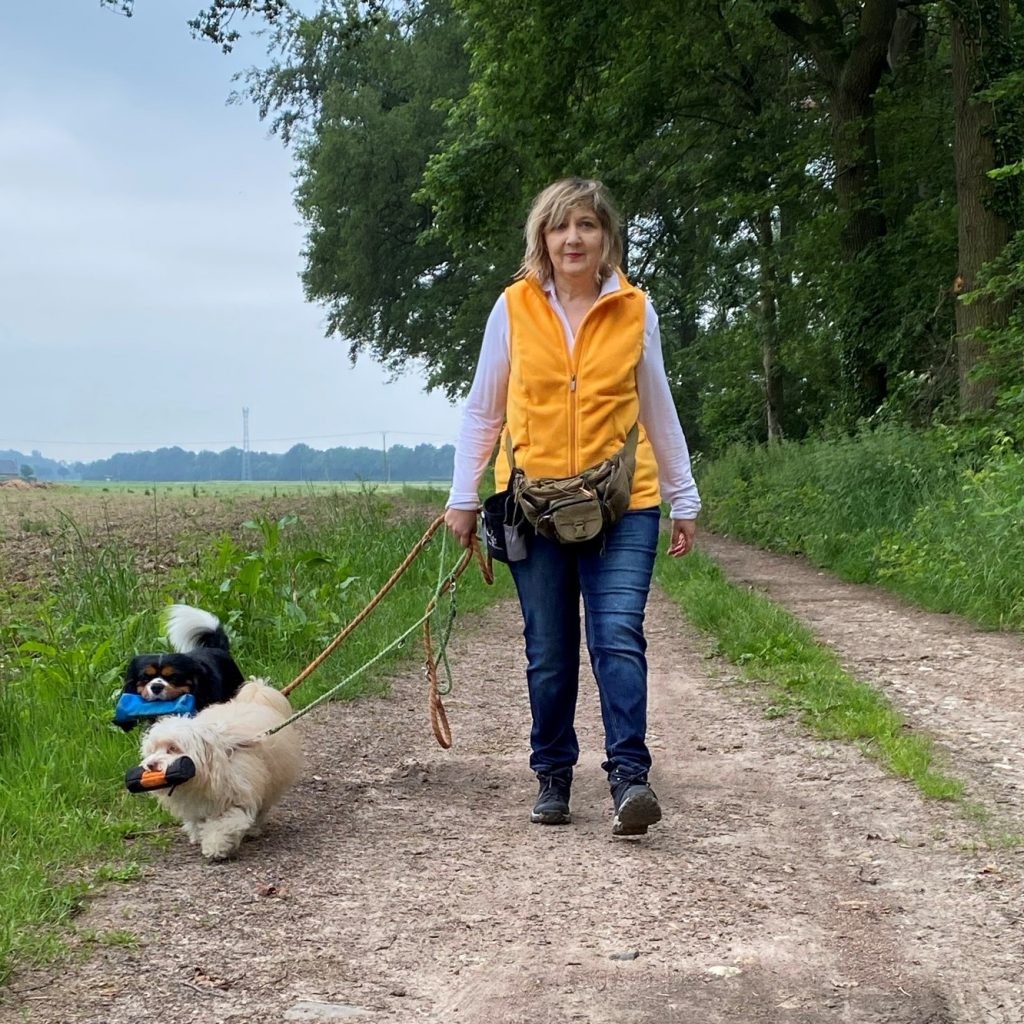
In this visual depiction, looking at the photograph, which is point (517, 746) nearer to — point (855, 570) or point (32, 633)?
point (32, 633)

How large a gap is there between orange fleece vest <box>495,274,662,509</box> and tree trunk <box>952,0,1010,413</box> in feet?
33.4

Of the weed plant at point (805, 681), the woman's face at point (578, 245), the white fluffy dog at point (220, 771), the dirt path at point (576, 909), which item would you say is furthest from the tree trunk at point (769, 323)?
the white fluffy dog at point (220, 771)

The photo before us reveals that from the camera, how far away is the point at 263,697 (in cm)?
480

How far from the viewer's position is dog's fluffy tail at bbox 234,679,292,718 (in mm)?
4754

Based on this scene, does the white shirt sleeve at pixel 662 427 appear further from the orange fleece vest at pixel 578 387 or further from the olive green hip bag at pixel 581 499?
the olive green hip bag at pixel 581 499

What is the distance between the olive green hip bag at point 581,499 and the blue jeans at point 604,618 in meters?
0.13

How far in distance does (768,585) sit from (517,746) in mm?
7094

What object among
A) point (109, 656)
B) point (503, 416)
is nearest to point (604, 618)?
point (503, 416)

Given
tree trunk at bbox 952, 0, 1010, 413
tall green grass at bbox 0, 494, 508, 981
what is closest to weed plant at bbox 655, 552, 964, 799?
tall green grass at bbox 0, 494, 508, 981

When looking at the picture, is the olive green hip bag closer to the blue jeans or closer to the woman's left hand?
the blue jeans

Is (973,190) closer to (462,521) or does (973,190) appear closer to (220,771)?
(462,521)

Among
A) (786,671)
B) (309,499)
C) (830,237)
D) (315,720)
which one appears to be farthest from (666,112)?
(315,720)

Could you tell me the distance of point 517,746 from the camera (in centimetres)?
607

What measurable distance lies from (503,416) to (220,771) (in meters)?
1.63
